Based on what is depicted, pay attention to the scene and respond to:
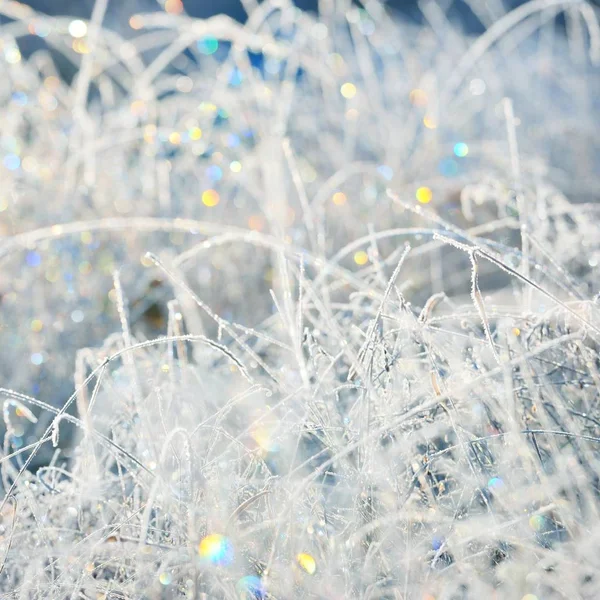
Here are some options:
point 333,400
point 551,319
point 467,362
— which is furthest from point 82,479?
point 551,319

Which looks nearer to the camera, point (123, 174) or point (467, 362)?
point (467, 362)

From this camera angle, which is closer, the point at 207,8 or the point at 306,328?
the point at 306,328

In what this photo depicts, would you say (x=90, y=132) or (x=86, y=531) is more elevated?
(x=90, y=132)

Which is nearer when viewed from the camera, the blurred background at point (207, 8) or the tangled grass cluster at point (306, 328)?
the tangled grass cluster at point (306, 328)

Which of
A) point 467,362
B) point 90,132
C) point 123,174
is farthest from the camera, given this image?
point 123,174

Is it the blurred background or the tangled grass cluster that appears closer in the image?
the tangled grass cluster

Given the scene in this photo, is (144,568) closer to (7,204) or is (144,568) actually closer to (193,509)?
(193,509)

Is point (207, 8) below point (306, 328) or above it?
below

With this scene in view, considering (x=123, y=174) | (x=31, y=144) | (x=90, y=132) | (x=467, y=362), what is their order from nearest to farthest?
(x=467, y=362), (x=90, y=132), (x=123, y=174), (x=31, y=144)
